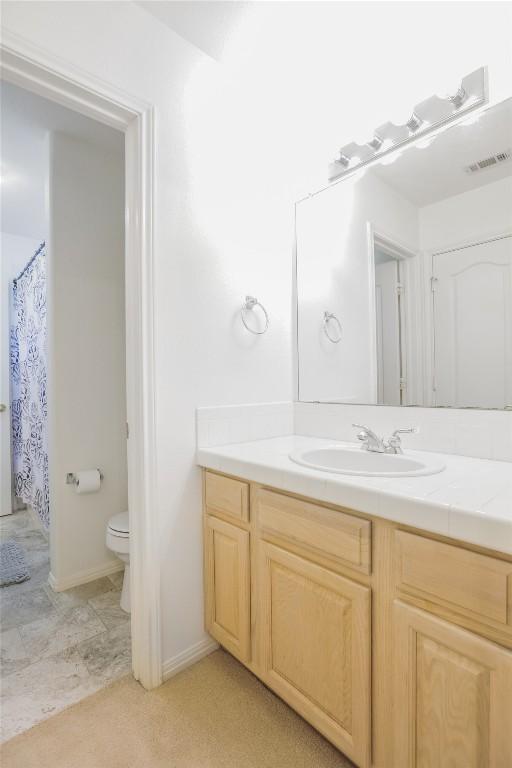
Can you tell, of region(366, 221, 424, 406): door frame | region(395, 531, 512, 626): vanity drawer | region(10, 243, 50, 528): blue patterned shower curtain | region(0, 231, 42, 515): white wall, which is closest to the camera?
region(395, 531, 512, 626): vanity drawer

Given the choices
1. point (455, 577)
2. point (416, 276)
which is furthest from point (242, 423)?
point (455, 577)

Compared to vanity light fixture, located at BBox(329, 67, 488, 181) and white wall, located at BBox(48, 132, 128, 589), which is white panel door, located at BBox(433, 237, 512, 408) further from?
white wall, located at BBox(48, 132, 128, 589)

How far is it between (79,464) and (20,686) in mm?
1038

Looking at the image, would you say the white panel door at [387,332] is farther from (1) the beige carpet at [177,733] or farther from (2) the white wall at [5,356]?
(2) the white wall at [5,356]

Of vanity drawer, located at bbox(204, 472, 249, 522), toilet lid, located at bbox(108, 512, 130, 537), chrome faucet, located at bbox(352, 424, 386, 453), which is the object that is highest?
chrome faucet, located at bbox(352, 424, 386, 453)

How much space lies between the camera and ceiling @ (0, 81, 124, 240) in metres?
1.83

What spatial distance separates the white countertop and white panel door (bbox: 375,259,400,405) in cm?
28

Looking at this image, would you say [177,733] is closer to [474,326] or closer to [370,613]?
[370,613]

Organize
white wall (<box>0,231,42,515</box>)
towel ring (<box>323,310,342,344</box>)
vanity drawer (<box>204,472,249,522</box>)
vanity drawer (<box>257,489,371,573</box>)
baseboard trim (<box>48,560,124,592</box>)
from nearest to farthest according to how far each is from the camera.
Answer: vanity drawer (<box>257,489,371,573</box>), vanity drawer (<box>204,472,249,522</box>), towel ring (<box>323,310,342,344</box>), baseboard trim (<box>48,560,124,592</box>), white wall (<box>0,231,42,515</box>)

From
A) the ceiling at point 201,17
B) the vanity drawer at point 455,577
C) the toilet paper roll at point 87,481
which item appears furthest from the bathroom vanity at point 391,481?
the toilet paper roll at point 87,481

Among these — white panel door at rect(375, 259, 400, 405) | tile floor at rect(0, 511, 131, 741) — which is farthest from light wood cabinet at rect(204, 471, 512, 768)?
white panel door at rect(375, 259, 400, 405)

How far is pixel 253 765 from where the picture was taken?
1092 millimetres

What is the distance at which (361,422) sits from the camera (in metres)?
1.63

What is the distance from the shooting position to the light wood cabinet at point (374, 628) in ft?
2.43
